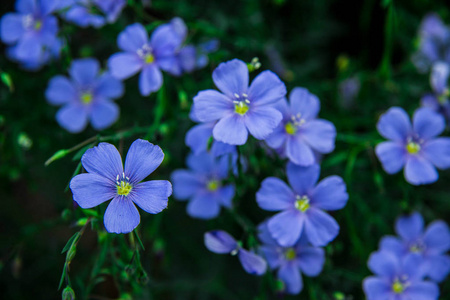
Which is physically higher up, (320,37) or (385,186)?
(320,37)

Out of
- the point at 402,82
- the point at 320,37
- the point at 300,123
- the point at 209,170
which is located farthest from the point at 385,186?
the point at 320,37

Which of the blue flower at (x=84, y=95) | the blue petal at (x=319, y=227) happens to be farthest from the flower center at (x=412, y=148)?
the blue flower at (x=84, y=95)

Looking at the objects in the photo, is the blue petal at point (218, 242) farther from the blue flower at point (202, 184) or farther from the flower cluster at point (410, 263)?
the flower cluster at point (410, 263)

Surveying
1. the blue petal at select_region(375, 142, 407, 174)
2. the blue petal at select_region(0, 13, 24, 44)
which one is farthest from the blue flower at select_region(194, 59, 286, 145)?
the blue petal at select_region(0, 13, 24, 44)

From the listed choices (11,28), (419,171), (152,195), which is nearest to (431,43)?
(419,171)

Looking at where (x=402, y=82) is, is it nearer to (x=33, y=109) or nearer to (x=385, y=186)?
(x=385, y=186)

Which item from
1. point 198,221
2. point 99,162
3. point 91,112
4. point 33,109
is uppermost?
point 99,162
